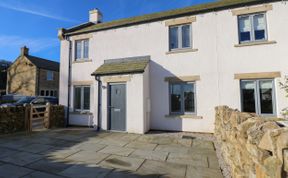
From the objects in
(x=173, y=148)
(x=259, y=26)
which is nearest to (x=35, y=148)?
(x=173, y=148)

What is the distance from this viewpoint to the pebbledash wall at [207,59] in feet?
28.4

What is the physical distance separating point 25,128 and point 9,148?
3.45 metres

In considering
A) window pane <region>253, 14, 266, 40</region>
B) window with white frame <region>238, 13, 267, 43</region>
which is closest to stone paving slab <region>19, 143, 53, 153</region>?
window with white frame <region>238, 13, 267, 43</region>

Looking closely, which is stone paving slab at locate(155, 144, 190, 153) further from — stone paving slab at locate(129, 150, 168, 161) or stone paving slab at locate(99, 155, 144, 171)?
stone paving slab at locate(99, 155, 144, 171)

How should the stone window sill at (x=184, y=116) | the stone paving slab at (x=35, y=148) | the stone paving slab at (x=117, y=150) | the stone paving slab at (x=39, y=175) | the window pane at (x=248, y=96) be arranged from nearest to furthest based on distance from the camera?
1. the stone paving slab at (x=39, y=175)
2. the stone paving slab at (x=117, y=150)
3. the stone paving slab at (x=35, y=148)
4. the window pane at (x=248, y=96)
5. the stone window sill at (x=184, y=116)

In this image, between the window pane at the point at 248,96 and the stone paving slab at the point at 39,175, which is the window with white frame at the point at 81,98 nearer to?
the stone paving slab at the point at 39,175

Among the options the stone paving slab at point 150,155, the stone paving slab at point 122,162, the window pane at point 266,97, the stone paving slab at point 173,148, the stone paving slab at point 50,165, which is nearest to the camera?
the stone paving slab at point 50,165

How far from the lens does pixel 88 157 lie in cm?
593

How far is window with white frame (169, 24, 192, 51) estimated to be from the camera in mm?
10172

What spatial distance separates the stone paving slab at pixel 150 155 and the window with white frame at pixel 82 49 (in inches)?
328

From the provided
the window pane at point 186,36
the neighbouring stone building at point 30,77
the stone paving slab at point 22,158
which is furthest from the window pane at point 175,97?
the neighbouring stone building at point 30,77

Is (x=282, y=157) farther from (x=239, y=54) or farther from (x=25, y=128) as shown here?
(x=25, y=128)

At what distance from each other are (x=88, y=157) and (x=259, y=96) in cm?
818

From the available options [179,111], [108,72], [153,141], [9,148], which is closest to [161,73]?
[179,111]
